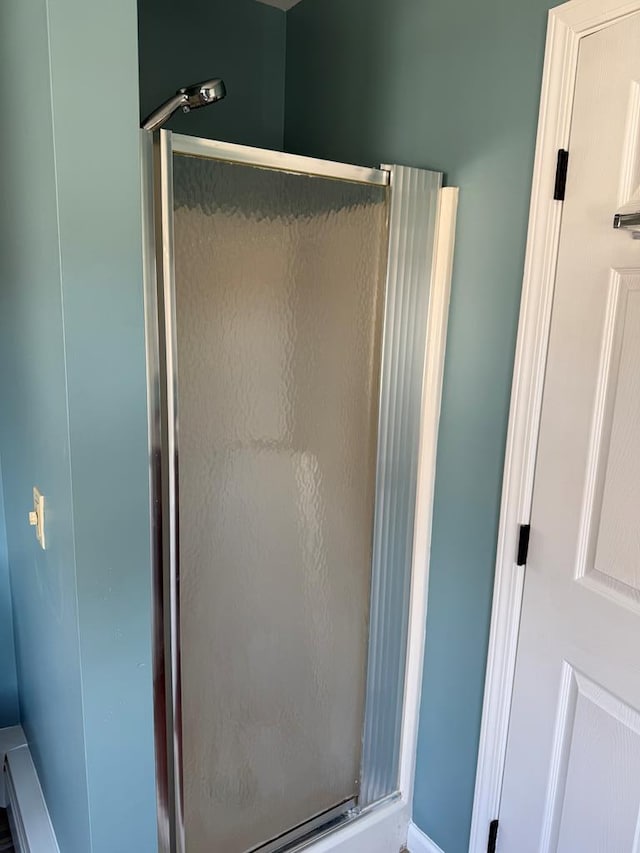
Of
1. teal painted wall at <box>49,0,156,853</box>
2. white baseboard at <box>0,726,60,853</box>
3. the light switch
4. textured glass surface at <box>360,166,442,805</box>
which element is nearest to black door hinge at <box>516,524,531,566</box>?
textured glass surface at <box>360,166,442,805</box>

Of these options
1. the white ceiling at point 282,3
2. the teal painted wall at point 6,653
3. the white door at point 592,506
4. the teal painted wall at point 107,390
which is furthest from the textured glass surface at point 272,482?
the white ceiling at point 282,3

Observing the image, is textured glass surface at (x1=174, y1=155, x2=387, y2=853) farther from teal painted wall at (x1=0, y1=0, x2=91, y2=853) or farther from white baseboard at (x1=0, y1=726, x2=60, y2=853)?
white baseboard at (x1=0, y1=726, x2=60, y2=853)

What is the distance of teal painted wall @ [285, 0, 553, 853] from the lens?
53.2 inches

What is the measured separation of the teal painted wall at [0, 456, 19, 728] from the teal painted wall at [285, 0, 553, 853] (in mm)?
1259

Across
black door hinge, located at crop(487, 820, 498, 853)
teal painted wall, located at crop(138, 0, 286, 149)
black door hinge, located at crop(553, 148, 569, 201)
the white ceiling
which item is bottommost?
black door hinge, located at crop(487, 820, 498, 853)

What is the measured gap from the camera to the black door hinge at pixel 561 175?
4.07ft

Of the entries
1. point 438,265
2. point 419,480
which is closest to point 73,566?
point 419,480

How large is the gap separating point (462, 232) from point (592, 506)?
26.8 inches

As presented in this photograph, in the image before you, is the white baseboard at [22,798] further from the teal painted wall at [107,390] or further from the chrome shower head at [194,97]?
the chrome shower head at [194,97]

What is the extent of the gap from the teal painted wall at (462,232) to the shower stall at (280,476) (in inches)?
3.4

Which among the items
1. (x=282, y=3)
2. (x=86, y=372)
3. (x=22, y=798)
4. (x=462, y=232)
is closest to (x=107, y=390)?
(x=86, y=372)

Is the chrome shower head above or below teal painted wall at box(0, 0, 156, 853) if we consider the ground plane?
above

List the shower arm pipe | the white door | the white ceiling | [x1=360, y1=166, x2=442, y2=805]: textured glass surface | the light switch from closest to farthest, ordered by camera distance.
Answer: the shower arm pipe → the white door → the light switch → [x1=360, y1=166, x2=442, y2=805]: textured glass surface → the white ceiling

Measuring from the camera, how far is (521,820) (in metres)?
1.47
